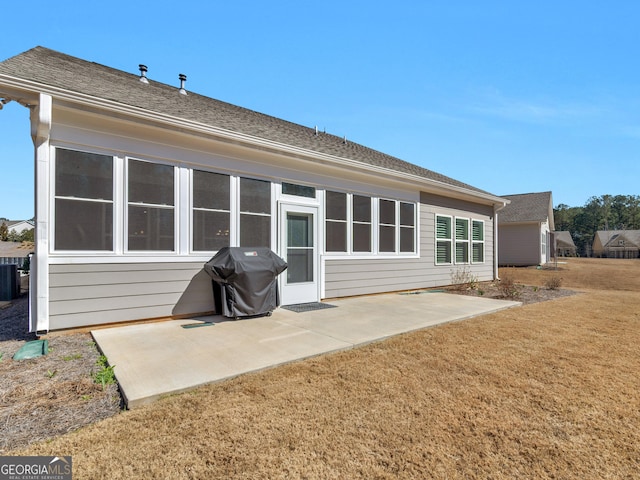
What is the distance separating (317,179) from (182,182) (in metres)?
2.87

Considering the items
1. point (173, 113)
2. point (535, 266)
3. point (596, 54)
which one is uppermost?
point (596, 54)

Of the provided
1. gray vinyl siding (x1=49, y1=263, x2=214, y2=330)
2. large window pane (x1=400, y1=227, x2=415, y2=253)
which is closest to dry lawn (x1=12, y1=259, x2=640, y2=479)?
gray vinyl siding (x1=49, y1=263, x2=214, y2=330)

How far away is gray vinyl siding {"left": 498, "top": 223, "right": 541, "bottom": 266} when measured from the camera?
64.8ft

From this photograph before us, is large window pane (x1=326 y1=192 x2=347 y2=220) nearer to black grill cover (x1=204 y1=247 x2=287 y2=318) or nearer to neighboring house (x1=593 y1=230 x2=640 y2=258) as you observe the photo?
black grill cover (x1=204 y1=247 x2=287 y2=318)

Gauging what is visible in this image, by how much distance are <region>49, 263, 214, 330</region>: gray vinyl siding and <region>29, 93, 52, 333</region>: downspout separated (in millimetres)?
97

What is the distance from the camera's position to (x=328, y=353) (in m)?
3.66

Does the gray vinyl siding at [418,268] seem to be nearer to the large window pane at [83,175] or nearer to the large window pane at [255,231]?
the large window pane at [255,231]

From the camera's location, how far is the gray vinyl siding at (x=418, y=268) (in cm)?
735

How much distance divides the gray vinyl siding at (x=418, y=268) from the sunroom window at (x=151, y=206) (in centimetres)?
341

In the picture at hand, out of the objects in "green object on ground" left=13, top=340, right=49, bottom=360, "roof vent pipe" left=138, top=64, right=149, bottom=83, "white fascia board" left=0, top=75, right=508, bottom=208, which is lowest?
"green object on ground" left=13, top=340, right=49, bottom=360

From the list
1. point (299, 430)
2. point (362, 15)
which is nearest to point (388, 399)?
point (299, 430)

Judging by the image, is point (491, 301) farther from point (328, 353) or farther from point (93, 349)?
point (93, 349)

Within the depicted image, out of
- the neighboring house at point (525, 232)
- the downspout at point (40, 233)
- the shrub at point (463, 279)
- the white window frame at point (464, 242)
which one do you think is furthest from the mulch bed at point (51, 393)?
the neighboring house at point (525, 232)

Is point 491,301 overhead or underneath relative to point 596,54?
underneath
